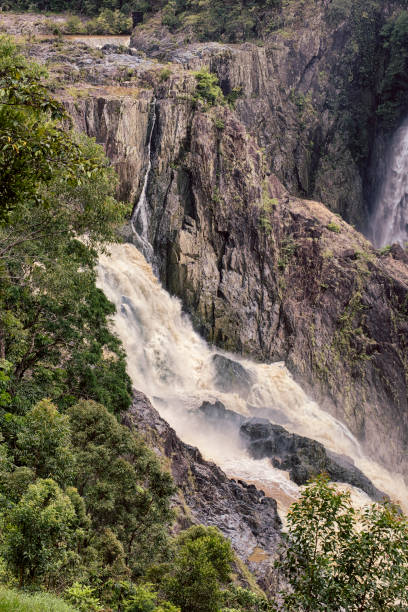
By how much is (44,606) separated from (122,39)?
52.1m

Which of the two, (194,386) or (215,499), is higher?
(215,499)

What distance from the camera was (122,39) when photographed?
49.6m

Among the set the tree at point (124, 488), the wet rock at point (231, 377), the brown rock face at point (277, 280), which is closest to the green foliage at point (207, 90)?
the brown rock face at point (277, 280)

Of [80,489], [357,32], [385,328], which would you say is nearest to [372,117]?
[357,32]

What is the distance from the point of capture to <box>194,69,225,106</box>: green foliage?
34.9 meters

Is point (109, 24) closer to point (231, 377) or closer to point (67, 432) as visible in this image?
point (231, 377)

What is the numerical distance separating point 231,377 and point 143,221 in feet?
33.5

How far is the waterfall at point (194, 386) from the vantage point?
24047 millimetres

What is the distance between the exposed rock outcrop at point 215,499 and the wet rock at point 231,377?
9.22m

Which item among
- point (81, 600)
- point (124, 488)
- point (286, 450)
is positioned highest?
point (81, 600)

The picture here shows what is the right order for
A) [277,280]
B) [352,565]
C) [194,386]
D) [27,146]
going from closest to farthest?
[27,146] < [352,565] < [194,386] < [277,280]

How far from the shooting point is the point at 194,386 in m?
27.8

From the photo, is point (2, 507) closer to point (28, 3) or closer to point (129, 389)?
point (129, 389)

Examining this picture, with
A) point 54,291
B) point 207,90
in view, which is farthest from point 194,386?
point 207,90
